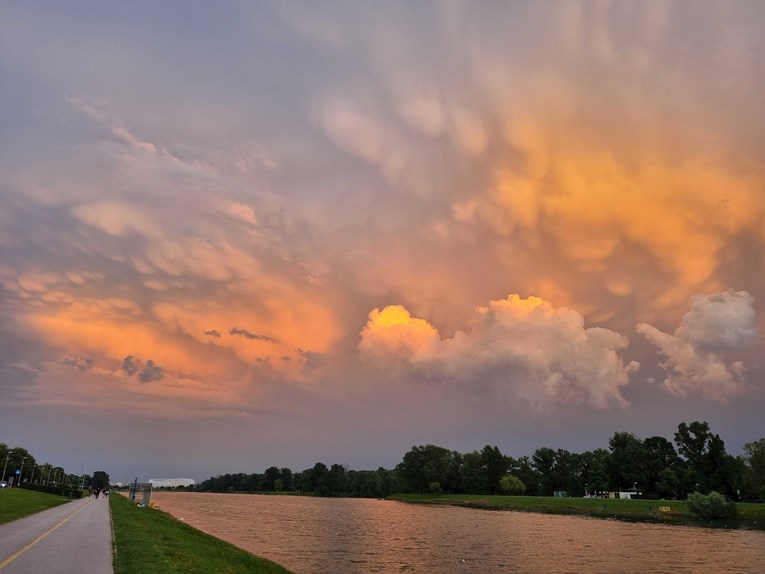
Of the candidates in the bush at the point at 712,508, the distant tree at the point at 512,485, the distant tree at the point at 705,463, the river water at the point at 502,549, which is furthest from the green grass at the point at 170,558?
the distant tree at the point at 512,485

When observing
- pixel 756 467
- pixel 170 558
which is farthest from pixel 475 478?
pixel 170 558

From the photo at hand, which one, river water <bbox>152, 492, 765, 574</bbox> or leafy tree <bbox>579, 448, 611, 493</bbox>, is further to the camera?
leafy tree <bbox>579, 448, 611, 493</bbox>

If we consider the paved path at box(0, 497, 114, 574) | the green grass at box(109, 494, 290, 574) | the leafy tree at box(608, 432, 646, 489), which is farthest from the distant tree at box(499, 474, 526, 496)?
the paved path at box(0, 497, 114, 574)

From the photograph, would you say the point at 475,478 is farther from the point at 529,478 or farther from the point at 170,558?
the point at 170,558

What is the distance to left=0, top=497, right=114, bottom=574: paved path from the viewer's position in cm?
2153

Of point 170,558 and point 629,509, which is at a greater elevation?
point 170,558

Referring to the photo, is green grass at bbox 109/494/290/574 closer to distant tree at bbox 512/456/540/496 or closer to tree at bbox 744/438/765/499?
tree at bbox 744/438/765/499

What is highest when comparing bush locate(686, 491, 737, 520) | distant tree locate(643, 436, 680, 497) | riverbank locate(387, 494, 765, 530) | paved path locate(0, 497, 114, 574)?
distant tree locate(643, 436, 680, 497)

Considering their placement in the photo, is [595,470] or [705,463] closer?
[705,463]

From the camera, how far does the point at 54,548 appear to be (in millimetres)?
26734

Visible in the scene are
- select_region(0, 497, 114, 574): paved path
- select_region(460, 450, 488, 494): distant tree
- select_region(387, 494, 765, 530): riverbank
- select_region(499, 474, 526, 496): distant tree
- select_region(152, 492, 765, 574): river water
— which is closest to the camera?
select_region(0, 497, 114, 574): paved path

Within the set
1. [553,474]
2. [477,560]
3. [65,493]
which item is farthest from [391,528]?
[553,474]

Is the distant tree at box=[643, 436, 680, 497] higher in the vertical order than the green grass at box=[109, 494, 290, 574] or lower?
higher

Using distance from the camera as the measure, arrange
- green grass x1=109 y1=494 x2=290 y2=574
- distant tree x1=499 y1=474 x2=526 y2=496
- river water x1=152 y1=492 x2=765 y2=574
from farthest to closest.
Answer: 1. distant tree x1=499 y1=474 x2=526 y2=496
2. river water x1=152 y1=492 x2=765 y2=574
3. green grass x1=109 y1=494 x2=290 y2=574
